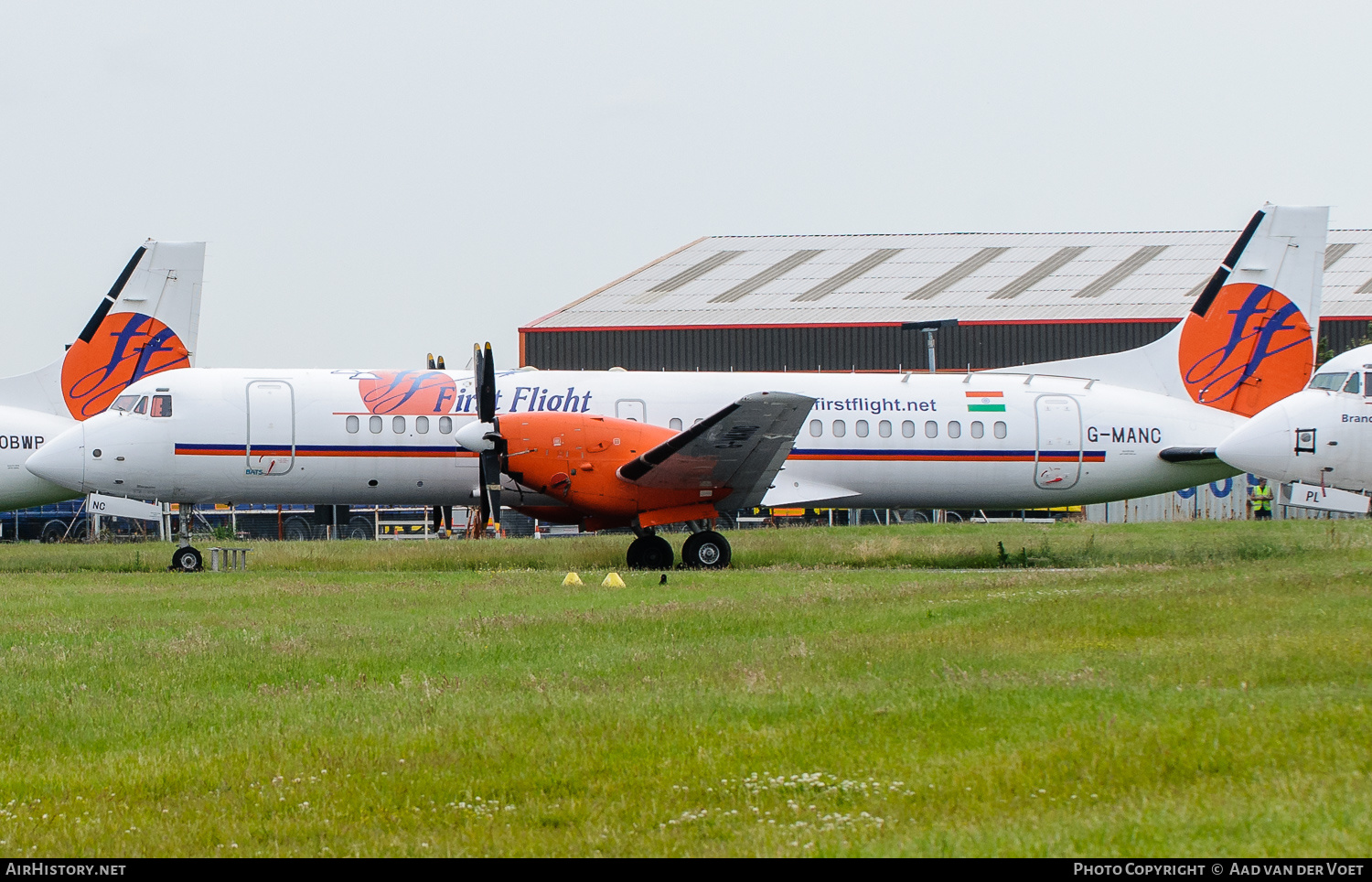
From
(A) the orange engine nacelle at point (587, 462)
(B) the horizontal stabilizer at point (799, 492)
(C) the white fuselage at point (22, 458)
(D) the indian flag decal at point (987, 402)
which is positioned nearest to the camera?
(A) the orange engine nacelle at point (587, 462)

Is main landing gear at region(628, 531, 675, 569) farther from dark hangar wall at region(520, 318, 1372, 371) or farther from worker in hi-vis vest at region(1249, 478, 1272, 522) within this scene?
dark hangar wall at region(520, 318, 1372, 371)

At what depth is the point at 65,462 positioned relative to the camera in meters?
22.9

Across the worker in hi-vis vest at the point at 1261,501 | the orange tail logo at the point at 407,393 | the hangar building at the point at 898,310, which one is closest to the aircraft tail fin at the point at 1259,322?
the orange tail logo at the point at 407,393

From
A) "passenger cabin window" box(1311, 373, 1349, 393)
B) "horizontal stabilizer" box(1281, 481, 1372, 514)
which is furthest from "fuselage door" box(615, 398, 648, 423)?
"passenger cabin window" box(1311, 373, 1349, 393)

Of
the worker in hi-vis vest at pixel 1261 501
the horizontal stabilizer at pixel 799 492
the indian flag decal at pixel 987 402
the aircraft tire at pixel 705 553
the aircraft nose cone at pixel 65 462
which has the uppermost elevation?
the indian flag decal at pixel 987 402

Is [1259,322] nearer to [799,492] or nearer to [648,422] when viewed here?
[799,492]

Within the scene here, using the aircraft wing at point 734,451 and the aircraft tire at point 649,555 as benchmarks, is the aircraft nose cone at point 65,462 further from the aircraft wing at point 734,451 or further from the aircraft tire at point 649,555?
the aircraft tire at point 649,555

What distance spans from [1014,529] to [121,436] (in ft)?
72.9

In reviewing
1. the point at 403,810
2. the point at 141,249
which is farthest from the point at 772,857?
the point at 141,249

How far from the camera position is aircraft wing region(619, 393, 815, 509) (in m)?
21.0

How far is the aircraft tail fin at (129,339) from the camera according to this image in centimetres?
2670

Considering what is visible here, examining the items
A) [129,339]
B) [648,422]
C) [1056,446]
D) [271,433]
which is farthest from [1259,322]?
[129,339]

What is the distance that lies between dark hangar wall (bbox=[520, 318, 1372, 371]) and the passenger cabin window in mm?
31393

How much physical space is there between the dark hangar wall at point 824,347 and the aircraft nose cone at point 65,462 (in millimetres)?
29250
